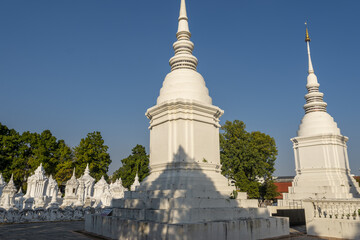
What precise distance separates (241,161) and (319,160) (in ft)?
29.4

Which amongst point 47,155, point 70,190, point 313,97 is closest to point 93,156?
point 47,155

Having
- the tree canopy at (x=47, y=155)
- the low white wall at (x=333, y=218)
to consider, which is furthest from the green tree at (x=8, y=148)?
the low white wall at (x=333, y=218)

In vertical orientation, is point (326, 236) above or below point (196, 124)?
below

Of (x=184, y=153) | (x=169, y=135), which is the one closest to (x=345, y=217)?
(x=184, y=153)

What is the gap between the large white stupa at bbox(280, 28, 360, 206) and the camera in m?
21.2

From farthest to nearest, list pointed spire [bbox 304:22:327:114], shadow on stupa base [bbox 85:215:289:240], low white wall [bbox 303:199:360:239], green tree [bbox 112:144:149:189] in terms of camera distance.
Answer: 1. green tree [bbox 112:144:149:189]
2. pointed spire [bbox 304:22:327:114]
3. low white wall [bbox 303:199:360:239]
4. shadow on stupa base [bbox 85:215:289:240]

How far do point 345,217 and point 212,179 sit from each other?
6243 millimetres

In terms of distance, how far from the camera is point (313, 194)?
21297mm

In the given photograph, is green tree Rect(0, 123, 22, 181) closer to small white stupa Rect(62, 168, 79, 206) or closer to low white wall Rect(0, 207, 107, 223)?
small white stupa Rect(62, 168, 79, 206)

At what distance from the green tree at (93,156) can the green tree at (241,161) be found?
32.2 m

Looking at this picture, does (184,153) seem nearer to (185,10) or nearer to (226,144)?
(185,10)

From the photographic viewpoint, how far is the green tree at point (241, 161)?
94.6 feet

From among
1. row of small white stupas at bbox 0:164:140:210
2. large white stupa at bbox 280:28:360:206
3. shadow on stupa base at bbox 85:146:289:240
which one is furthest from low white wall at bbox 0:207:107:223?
large white stupa at bbox 280:28:360:206

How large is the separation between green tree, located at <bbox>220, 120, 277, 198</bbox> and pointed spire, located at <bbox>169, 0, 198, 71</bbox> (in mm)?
17362
